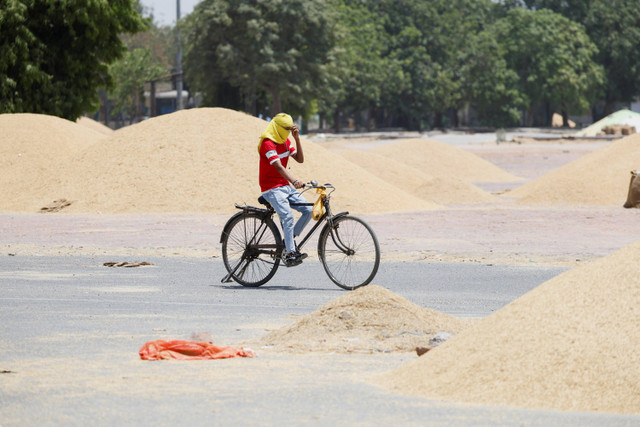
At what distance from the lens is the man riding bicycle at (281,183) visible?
39.4ft


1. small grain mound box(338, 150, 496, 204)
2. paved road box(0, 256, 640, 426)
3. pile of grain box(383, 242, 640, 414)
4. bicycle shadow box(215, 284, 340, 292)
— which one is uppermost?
pile of grain box(383, 242, 640, 414)

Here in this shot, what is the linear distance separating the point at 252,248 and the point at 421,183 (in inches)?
947

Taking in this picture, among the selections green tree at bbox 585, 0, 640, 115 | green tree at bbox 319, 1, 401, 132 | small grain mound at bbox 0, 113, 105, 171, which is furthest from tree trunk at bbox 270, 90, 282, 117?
small grain mound at bbox 0, 113, 105, 171

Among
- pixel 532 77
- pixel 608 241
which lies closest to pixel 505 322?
pixel 608 241

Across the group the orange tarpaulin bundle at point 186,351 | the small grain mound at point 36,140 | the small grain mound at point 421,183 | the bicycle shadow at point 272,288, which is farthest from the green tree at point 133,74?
the orange tarpaulin bundle at point 186,351

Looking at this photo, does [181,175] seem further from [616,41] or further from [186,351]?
[616,41]

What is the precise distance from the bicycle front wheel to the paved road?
29cm

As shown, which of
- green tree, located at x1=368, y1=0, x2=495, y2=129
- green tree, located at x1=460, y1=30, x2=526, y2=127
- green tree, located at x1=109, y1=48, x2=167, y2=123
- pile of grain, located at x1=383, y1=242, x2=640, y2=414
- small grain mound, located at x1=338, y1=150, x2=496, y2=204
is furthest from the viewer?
green tree, located at x1=460, y1=30, x2=526, y2=127

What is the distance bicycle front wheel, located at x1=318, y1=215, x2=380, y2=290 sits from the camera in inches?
468

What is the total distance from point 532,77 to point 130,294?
8526 centimetres

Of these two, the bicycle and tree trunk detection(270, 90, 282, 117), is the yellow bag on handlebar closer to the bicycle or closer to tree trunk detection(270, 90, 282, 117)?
the bicycle

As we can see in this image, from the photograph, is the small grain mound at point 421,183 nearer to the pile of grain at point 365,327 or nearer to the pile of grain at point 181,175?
the pile of grain at point 181,175

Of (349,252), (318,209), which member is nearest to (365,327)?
(349,252)

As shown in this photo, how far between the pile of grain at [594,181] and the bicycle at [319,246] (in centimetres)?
1826
